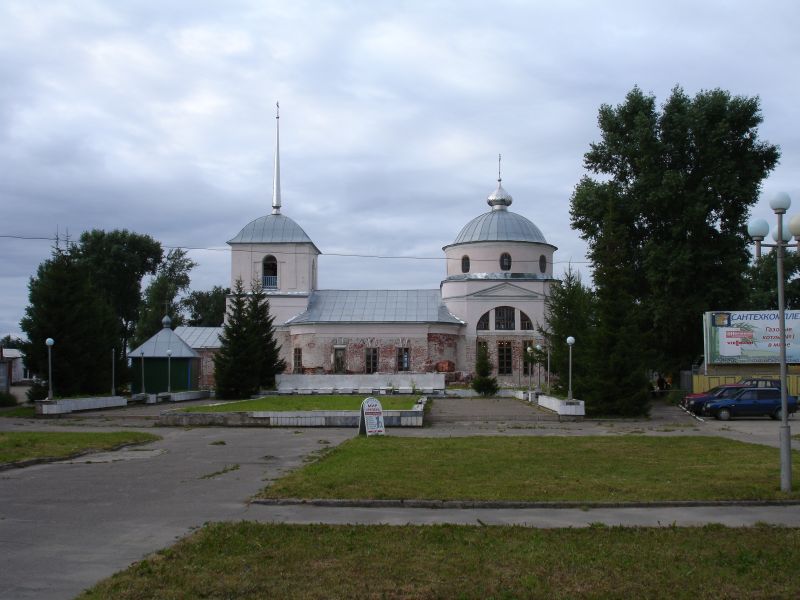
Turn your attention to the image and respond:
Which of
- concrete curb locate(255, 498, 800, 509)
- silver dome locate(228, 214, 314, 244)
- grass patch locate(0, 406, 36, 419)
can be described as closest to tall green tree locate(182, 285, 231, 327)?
silver dome locate(228, 214, 314, 244)

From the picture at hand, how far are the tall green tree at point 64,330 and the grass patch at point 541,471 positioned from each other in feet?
70.1

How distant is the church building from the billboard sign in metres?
16.6

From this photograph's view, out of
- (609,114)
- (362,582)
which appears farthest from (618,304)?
(362,582)

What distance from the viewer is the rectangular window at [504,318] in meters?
53.6

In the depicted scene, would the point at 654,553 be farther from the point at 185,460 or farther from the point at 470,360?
the point at 470,360

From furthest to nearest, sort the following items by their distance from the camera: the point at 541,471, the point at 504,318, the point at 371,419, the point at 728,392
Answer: the point at 504,318
the point at 728,392
the point at 371,419
the point at 541,471

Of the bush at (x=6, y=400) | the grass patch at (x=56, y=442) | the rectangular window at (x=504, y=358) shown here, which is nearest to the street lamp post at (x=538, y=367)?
the rectangular window at (x=504, y=358)

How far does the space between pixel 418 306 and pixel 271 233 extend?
11.7 metres

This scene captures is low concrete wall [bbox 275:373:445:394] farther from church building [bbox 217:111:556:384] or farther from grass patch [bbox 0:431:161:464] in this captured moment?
grass patch [bbox 0:431:161:464]

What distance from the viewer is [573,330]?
117 ft

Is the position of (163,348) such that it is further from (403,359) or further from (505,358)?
(505,358)

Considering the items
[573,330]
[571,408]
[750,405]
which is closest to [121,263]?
[573,330]

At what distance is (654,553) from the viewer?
8109 mm

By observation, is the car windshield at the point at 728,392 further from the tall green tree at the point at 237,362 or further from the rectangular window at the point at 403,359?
the rectangular window at the point at 403,359
